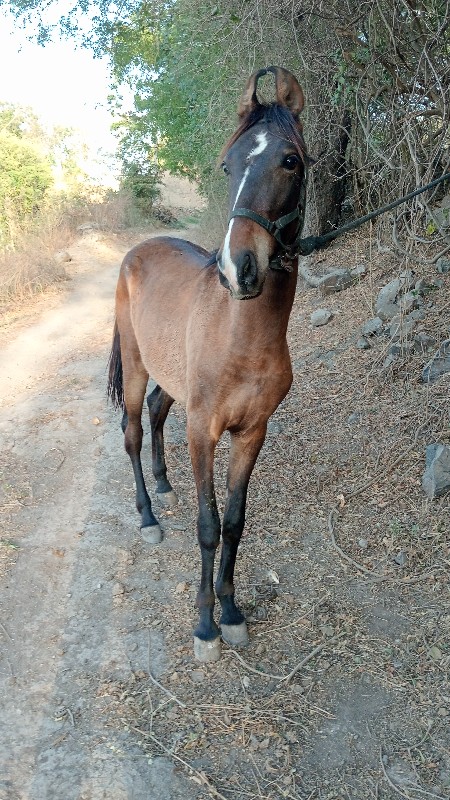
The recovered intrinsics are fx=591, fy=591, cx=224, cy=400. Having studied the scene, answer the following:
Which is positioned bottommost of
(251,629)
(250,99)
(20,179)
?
(251,629)

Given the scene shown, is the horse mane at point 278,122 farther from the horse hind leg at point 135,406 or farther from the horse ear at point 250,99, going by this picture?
the horse hind leg at point 135,406

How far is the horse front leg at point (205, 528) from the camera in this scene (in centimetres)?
283

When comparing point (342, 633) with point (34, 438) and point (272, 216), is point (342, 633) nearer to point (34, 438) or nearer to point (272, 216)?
point (272, 216)

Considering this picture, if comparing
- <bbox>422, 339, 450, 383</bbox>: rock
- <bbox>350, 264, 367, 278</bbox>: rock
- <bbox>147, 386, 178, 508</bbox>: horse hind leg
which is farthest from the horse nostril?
<bbox>350, 264, 367, 278</bbox>: rock

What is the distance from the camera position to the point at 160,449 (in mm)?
4316

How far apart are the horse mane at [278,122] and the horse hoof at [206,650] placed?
2198 mm

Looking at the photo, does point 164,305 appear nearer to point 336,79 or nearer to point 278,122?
point 278,122

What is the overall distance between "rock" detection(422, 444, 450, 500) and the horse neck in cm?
164

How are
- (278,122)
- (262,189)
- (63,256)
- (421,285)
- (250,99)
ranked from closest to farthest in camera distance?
(262,189)
(278,122)
(250,99)
(421,285)
(63,256)

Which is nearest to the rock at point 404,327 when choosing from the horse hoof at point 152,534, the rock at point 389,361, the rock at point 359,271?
the rock at point 389,361

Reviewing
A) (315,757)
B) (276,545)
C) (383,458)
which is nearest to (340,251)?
(383,458)

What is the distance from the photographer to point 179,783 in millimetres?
2195

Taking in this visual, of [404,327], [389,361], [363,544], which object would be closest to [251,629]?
[363,544]

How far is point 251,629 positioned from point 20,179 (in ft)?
50.7
